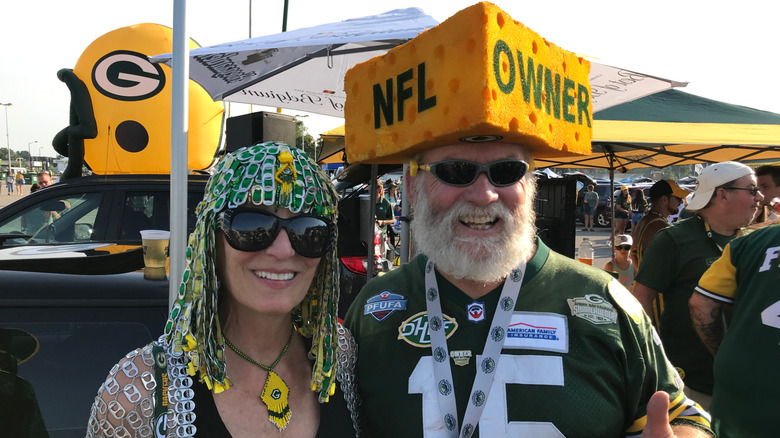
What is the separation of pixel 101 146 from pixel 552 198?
5.73m

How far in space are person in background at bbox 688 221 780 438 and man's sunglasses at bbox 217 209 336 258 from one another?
205 centimetres

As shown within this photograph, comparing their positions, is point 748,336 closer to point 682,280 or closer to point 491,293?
point 682,280

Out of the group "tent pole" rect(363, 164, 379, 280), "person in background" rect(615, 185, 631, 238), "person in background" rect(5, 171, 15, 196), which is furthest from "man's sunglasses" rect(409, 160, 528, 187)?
"person in background" rect(5, 171, 15, 196)

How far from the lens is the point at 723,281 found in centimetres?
270

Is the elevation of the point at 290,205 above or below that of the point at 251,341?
above

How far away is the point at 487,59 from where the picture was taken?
1486 mm

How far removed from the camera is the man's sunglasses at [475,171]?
1693 millimetres

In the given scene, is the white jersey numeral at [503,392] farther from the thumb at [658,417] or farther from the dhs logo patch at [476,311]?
the thumb at [658,417]

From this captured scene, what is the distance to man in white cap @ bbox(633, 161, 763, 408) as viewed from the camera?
3.47 meters

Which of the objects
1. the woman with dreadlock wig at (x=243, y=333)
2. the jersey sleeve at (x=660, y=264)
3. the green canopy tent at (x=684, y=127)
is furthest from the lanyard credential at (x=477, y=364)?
the green canopy tent at (x=684, y=127)

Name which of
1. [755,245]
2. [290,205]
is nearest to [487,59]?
[290,205]

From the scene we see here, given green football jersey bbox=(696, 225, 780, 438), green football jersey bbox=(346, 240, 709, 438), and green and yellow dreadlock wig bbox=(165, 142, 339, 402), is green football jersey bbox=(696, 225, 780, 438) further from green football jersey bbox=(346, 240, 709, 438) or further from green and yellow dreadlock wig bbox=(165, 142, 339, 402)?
green and yellow dreadlock wig bbox=(165, 142, 339, 402)

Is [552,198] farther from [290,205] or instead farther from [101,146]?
[290,205]

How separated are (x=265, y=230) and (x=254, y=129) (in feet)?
9.73
